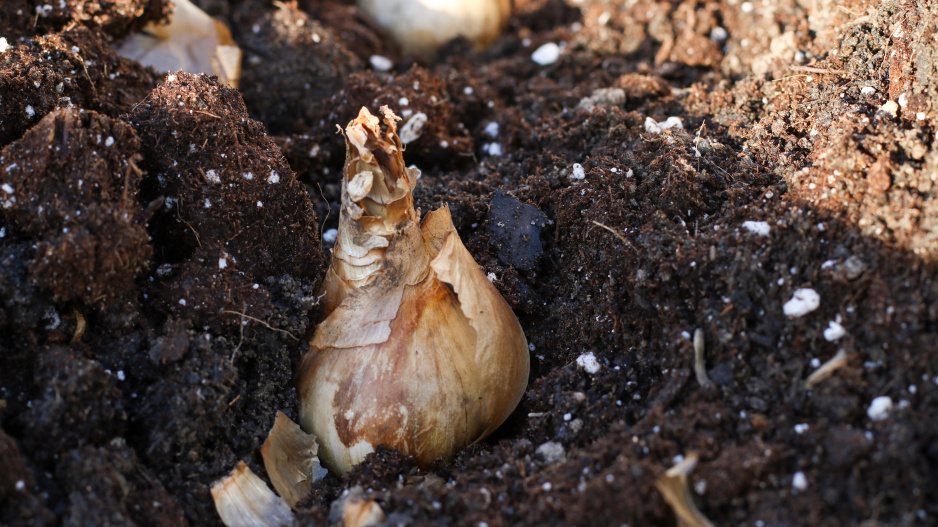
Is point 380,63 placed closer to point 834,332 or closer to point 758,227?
point 758,227

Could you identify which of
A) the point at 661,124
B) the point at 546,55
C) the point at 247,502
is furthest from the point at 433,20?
the point at 247,502

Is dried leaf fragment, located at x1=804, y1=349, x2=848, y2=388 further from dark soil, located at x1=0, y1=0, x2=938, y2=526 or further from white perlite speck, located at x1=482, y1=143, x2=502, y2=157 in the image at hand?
white perlite speck, located at x1=482, y1=143, x2=502, y2=157

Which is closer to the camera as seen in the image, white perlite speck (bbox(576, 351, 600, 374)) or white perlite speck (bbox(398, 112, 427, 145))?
white perlite speck (bbox(576, 351, 600, 374))

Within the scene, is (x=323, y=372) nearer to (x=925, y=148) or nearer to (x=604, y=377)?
(x=604, y=377)

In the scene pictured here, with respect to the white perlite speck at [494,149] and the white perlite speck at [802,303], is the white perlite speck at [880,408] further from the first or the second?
the white perlite speck at [494,149]

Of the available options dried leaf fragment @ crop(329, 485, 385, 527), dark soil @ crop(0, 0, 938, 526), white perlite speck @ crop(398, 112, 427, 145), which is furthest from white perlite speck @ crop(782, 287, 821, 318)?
white perlite speck @ crop(398, 112, 427, 145)
